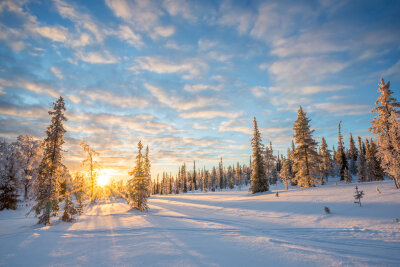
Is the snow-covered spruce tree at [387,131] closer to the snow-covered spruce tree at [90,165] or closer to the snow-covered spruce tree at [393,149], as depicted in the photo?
the snow-covered spruce tree at [393,149]

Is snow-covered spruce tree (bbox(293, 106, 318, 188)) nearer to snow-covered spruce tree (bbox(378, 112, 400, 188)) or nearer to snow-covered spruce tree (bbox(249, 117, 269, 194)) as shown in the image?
snow-covered spruce tree (bbox(249, 117, 269, 194))

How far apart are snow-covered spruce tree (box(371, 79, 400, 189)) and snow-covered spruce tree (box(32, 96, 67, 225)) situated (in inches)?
1341

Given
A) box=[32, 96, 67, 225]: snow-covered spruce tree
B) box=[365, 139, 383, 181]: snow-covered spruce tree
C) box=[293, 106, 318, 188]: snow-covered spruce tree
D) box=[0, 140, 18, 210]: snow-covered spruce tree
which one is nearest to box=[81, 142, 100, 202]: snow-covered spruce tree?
box=[0, 140, 18, 210]: snow-covered spruce tree

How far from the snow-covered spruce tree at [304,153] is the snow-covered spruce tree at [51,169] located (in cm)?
3580

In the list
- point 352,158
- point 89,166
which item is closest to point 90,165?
point 89,166

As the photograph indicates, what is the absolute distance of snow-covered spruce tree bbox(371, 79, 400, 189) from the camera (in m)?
19.0

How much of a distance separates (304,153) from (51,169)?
37571 mm

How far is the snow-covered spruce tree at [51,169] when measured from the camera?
1670cm

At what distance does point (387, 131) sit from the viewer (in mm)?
20578

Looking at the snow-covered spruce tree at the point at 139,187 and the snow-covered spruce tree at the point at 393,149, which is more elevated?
the snow-covered spruce tree at the point at 393,149

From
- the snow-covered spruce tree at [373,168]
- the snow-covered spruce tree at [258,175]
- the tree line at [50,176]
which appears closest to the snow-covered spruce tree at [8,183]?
the tree line at [50,176]

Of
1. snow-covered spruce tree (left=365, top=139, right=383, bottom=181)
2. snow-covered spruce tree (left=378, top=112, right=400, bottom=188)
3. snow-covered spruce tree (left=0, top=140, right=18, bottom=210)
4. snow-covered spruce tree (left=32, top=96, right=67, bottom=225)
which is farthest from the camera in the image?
Result: snow-covered spruce tree (left=365, top=139, right=383, bottom=181)

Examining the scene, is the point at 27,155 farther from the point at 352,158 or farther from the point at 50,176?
the point at 352,158

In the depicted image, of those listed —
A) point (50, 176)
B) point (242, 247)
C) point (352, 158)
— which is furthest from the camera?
point (352, 158)
